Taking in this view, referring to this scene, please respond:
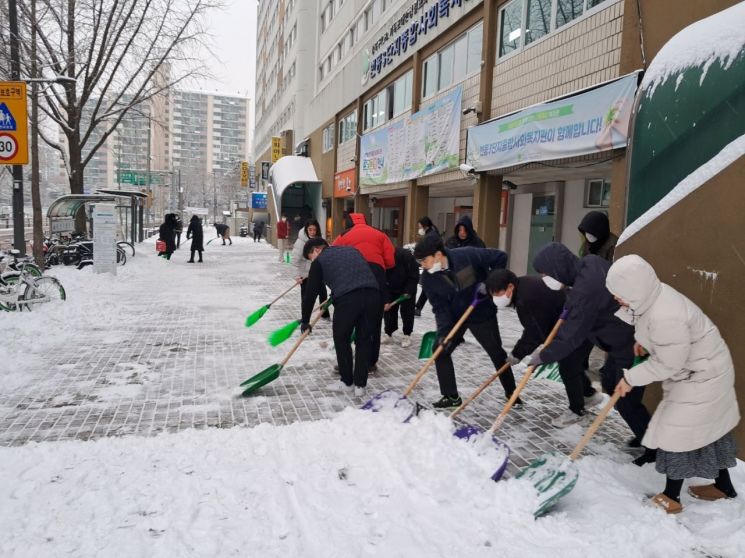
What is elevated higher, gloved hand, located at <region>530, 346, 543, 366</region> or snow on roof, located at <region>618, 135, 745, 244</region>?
snow on roof, located at <region>618, 135, 745, 244</region>

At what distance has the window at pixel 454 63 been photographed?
1108 centimetres

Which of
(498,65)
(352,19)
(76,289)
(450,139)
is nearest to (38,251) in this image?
(76,289)

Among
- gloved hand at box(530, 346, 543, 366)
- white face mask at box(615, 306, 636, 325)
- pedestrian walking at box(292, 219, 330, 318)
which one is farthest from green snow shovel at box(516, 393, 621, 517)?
pedestrian walking at box(292, 219, 330, 318)

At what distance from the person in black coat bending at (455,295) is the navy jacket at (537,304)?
0.29 m

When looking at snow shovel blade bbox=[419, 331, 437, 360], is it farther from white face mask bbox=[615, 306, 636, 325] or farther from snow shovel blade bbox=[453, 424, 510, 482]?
white face mask bbox=[615, 306, 636, 325]

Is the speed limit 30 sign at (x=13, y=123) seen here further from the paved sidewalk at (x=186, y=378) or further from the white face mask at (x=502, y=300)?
the white face mask at (x=502, y=300)

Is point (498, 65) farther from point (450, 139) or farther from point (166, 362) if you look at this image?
point (166, 362)

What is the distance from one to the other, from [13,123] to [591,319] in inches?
352

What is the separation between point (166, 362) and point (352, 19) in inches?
727

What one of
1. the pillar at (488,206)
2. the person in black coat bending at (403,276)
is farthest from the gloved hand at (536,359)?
the pillar at (488,206)

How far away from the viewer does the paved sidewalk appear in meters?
4.27

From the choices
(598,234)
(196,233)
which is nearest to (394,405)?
(598,234)

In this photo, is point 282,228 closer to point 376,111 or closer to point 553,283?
point 376,111

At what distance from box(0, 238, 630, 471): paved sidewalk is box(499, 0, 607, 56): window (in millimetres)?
4796
